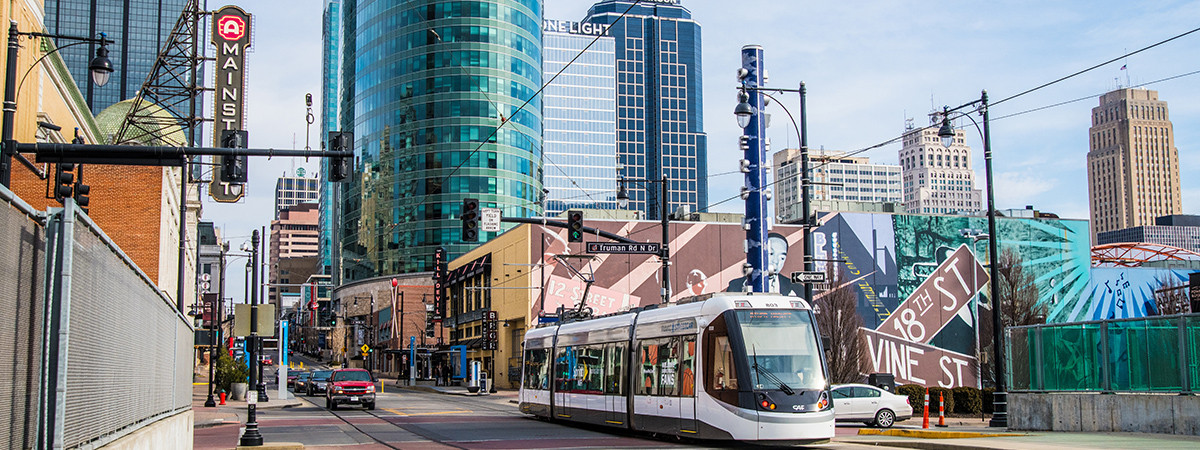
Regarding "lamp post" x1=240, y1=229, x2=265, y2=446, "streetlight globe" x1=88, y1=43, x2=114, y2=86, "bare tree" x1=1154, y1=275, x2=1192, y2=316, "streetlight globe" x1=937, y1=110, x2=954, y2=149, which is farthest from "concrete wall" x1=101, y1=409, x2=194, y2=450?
"bare tree" x1=1154, y1=275, x2=1192, y2=316

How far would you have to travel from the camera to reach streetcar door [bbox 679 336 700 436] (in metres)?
20.7

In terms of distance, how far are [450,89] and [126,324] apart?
11360 cm

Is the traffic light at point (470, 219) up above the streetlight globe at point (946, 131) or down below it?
below

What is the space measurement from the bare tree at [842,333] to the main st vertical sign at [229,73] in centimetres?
3187

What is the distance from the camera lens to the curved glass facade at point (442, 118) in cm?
12275

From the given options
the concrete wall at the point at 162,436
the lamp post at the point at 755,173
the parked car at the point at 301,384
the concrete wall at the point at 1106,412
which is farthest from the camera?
the parked car at the point at 301,384

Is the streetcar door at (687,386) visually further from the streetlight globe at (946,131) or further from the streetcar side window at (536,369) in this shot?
the streetlight globe at (946,131)

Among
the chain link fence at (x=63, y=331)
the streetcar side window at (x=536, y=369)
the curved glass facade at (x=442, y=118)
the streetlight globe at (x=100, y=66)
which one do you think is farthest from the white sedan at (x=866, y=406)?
the curved glass facade at (x=442, y=118)

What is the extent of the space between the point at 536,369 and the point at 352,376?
12.7 m

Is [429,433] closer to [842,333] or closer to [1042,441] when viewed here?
[1042,441]

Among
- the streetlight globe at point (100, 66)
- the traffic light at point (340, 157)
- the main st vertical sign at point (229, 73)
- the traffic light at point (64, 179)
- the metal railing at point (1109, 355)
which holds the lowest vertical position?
the metal railing at point (1109, 355)

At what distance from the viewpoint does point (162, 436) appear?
14281mm

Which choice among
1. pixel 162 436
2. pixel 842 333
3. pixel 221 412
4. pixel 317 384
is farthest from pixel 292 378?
pixel 162 436

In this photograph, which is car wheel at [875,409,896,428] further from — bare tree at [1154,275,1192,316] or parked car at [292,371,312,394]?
parked car at [292,371,312,394]
